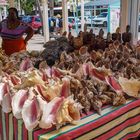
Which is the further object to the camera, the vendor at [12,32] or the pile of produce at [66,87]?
the vendor at [12,32]

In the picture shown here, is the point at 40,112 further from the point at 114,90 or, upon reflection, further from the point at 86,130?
the point at 114,90

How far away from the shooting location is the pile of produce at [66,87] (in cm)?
113

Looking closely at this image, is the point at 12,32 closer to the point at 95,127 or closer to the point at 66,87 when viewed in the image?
the point at 66,87

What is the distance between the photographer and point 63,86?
127 cm

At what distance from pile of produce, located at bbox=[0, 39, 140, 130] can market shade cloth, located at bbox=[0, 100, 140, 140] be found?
1.3 inches

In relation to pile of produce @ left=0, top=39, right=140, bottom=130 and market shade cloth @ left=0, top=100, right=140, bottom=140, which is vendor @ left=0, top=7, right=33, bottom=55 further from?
market shade cloth @ left=0, top=100, right=140, bottom=140

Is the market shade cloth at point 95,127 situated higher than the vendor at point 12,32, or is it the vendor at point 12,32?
the vendor at point 12,32

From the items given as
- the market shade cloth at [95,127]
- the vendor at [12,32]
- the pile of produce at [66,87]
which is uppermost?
the vendor at [12,32]

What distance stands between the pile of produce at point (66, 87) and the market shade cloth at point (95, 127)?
0.03 metres

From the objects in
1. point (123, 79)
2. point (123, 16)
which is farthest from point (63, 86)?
point (123, 16)

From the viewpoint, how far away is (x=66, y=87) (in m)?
1.27

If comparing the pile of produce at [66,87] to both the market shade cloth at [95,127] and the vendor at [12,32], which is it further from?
the vendor at [12,32]

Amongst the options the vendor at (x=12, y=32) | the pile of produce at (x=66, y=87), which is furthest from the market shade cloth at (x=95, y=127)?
the vendor at (x=12, y=32)

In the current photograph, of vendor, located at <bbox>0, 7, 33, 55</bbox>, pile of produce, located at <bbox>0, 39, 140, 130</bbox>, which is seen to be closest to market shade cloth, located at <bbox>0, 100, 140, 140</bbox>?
pile of produce, located at <bbox>0, 39, 140, 130</bbox>
